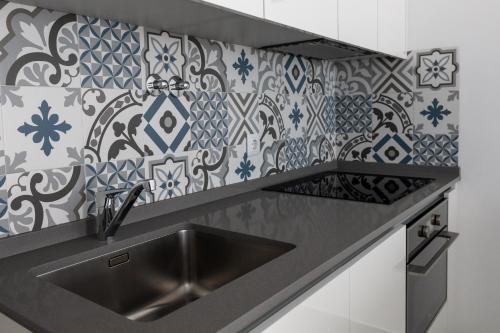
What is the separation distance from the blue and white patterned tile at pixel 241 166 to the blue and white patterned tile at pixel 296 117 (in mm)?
287

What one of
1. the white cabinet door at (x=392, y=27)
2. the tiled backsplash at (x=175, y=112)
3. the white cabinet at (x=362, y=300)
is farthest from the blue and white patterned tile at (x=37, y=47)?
the white cabinet door at (x=392, y=27)

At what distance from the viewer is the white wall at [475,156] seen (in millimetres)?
1984

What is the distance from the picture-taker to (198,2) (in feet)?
3.33

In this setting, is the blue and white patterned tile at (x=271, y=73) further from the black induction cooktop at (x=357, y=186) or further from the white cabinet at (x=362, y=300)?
the white cabinet at (x=362, y=300)

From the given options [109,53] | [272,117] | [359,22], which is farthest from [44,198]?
[359,22]

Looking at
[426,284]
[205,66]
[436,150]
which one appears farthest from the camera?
[436,150]

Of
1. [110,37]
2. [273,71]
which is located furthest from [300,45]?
[110,37]

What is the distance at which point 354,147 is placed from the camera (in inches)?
Result: 94.5

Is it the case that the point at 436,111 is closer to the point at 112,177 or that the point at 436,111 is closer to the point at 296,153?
the point at 296,153

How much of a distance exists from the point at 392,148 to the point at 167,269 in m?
1.48

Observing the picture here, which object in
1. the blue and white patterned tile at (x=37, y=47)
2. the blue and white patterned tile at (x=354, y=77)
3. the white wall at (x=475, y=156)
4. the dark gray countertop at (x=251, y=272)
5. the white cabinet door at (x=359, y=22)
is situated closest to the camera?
the dark gray countertop at (x=251, y=272)

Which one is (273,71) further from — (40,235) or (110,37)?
(40,235)

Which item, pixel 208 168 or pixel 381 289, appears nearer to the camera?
pixel 381 289

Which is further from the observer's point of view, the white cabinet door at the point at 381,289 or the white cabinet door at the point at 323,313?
the white cabinet door at the point at 381,289
